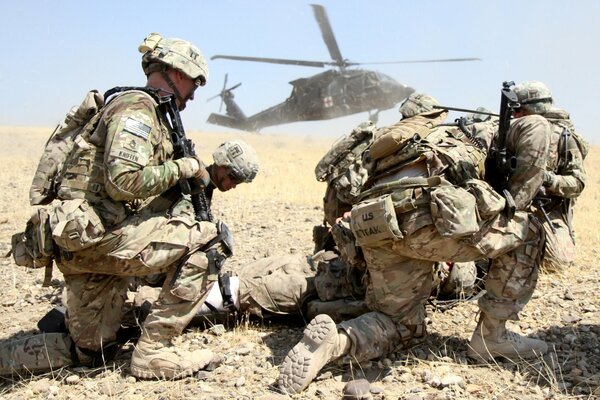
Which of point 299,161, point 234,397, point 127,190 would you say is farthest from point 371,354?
point 299,161

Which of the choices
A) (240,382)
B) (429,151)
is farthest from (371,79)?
(240,382)

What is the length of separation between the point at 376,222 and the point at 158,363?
152cm

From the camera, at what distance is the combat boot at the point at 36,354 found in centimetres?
379

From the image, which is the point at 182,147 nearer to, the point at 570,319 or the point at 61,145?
the point at 61,145

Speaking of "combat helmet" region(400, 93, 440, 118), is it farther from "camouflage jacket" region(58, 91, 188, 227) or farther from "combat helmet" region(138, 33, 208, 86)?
"camouflage jacket" region(58, 91, 188, 227)

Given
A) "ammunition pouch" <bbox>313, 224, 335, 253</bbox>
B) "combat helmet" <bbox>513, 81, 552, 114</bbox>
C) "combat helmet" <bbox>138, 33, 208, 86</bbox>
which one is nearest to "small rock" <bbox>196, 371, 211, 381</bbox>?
"combat helmet" <bbox>138, 33, 208, 86</bbox>

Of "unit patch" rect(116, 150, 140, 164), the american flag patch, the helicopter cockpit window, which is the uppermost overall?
the helicopter cockpit window

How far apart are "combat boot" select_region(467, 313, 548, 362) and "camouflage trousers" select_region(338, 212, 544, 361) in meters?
0.10

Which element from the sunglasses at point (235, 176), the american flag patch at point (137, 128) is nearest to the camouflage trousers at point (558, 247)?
the sunglasses at point (235, 176)

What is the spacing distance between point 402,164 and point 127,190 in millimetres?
1638

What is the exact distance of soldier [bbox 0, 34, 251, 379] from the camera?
3.39 meters

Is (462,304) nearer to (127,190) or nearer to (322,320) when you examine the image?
(322,320)

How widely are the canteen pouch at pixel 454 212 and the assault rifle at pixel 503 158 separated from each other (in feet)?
1.19

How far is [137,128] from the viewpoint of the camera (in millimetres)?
3412
